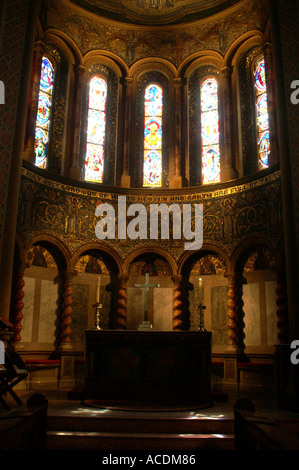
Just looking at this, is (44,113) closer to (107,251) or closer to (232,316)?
(107,251)

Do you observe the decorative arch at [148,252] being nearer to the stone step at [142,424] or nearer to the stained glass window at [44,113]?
the stained glass window at [44,113]

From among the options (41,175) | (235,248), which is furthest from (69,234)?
(235,248)

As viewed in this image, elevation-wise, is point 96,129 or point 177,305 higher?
point 96,129

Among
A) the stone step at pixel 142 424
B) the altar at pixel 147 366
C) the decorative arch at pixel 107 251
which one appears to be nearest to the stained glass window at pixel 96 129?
the decorative arch at pixel 107 251

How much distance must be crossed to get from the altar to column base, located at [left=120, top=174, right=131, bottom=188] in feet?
21.5

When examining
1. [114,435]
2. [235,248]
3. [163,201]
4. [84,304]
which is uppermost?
[163,201]

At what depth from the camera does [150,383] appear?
27.3 ft

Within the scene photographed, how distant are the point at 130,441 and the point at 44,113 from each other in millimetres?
10463

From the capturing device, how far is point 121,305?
42.5 ft

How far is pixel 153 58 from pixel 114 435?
1265 centimetres

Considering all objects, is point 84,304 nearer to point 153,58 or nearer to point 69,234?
point 69,234

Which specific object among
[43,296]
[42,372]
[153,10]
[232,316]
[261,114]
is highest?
[153,10]

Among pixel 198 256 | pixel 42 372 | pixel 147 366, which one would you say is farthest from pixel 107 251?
pixel 147 366

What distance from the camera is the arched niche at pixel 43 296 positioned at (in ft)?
39.3
